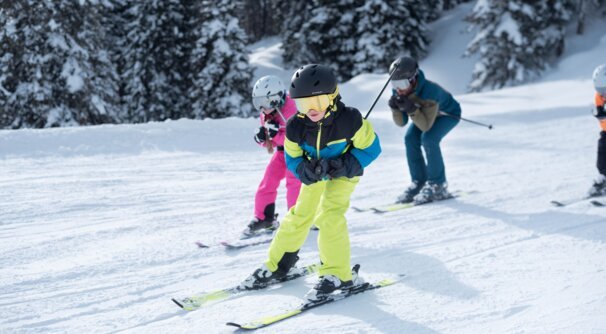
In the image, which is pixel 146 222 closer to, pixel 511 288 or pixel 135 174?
pixel 135 174

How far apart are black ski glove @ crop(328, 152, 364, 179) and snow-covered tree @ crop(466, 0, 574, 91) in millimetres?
19795

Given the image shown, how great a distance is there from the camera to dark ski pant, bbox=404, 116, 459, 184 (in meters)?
6.80

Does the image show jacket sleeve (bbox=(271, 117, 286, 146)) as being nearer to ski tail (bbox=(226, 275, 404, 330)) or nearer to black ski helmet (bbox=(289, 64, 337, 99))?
black ski helmet (bbox=(289, 64, 337, 99))

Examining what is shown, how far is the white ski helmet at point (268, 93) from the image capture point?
16.8ft

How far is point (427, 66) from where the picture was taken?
28781 mm

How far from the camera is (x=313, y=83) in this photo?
3650mm

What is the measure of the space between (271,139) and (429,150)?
2.35 m

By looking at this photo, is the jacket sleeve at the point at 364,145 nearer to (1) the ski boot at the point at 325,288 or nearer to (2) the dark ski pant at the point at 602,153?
(1) the ski boot at the point at 325,288

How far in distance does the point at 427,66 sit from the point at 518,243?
2485 cm

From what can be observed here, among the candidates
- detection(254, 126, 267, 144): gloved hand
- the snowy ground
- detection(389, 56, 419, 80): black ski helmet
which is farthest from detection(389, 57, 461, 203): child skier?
detection(254, 126, 267, 144): gloved hand

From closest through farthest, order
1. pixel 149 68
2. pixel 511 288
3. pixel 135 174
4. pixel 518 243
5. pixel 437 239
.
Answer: pixel 511 288 < pixel 518 243 < pixel 437 239 < pixel 135 174 < pixel 149 68

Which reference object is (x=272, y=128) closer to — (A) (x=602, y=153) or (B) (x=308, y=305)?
(B) (x=308, y=305)

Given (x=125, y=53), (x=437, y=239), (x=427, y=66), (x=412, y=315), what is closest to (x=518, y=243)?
(x=437, y=239)

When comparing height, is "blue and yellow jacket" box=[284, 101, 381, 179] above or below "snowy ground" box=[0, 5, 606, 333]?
above
